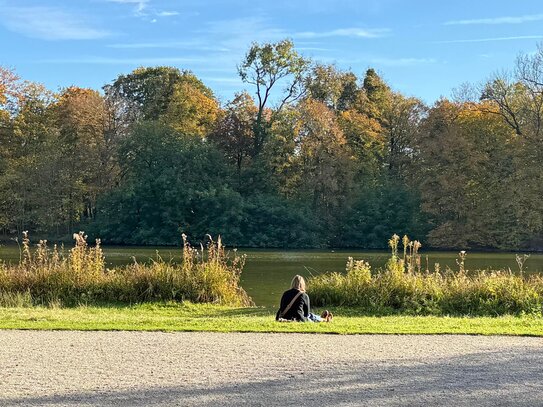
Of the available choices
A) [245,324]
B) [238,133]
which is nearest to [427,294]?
[245,324]

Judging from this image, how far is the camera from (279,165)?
55156 mm

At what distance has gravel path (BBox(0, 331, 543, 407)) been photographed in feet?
17.9

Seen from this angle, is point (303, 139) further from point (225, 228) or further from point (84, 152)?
point (84, 152)

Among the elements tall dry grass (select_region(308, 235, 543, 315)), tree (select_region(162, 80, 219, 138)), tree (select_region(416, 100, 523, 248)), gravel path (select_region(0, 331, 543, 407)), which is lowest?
tall dry grass (select_region(308, 235, 543, 315))

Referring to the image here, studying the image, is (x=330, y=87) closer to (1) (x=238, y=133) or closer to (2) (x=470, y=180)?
(1) (x=238, y=133)

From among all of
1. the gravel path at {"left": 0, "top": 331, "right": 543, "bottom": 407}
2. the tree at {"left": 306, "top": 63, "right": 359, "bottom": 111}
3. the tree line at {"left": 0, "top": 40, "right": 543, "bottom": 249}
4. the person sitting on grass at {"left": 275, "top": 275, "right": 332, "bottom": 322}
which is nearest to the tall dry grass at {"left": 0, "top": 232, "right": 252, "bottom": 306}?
the person sitting on grass at {"left": 275, "top": 275, "right": 332, "bottom": 322}

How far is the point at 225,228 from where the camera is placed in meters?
52.6

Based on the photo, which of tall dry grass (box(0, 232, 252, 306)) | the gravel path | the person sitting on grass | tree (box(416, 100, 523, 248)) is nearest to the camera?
the gravel path

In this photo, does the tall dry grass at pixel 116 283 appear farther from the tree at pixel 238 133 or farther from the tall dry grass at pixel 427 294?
the tree at pixel 238 133

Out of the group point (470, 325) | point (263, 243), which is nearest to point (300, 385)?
point (470, 325)

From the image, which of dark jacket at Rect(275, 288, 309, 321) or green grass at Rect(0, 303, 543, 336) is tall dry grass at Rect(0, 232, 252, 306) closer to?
green grass at Rect(0, 303, 543, 336)

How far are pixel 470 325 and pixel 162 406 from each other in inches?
265

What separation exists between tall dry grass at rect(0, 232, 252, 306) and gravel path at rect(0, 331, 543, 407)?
18.0 ft

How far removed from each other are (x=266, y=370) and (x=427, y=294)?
8122 mm
